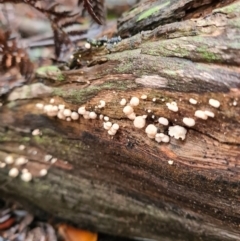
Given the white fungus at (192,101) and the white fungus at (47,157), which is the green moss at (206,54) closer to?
the white fungus at (192,101)

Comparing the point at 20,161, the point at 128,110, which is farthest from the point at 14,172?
the point at 128,110

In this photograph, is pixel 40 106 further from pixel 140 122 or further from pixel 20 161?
pixel 140 122

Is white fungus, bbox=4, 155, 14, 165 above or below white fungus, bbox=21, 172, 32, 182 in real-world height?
above

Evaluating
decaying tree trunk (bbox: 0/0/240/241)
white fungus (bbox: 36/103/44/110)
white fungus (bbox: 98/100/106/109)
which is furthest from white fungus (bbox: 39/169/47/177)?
white fungus (bbox: 98/100/106/109)

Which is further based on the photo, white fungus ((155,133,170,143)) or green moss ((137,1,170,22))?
green moss ((137,1,170,22))

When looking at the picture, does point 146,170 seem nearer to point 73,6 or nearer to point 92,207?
point 92,207

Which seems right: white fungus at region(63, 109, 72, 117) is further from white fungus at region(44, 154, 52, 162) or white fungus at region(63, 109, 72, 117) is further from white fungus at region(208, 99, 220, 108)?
white fungus at region(208, 99, 220, 108)
